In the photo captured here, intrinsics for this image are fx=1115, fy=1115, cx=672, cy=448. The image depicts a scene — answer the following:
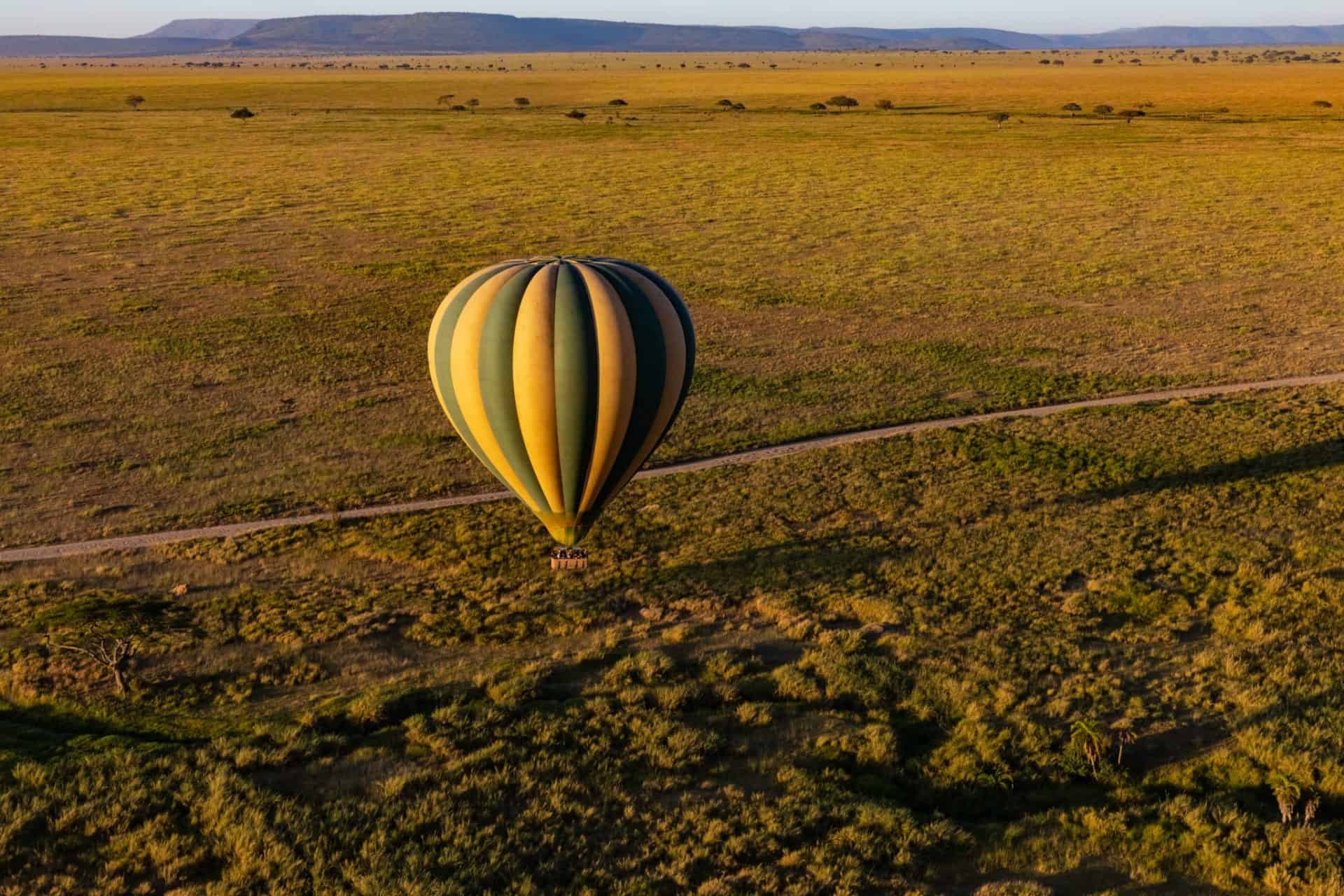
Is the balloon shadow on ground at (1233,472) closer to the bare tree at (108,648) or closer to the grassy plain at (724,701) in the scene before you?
the grassy plain at (724,701)

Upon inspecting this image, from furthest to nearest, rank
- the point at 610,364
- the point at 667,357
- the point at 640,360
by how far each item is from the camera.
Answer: the point at 667,357
the point at 640,360
the point at 610,364

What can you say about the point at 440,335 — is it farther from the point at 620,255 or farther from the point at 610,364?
the point at 620,255

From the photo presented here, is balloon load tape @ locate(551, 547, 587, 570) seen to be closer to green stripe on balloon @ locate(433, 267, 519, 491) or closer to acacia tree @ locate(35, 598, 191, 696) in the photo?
green stripe on balloon @ locate(433, 267, 519, 491)

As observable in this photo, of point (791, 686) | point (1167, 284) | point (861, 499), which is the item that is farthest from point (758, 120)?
point (791, 686)

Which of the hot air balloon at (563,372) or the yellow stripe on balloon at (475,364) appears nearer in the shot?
the hot air balloon at (563,372)

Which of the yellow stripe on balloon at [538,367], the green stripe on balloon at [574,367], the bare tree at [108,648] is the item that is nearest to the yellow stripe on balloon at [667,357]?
the green stripe on balloon at [574,367]

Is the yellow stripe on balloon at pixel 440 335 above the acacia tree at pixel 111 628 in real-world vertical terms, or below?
above

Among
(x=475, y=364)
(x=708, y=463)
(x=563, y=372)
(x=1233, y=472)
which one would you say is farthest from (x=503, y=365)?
(x=1233, y=472)
